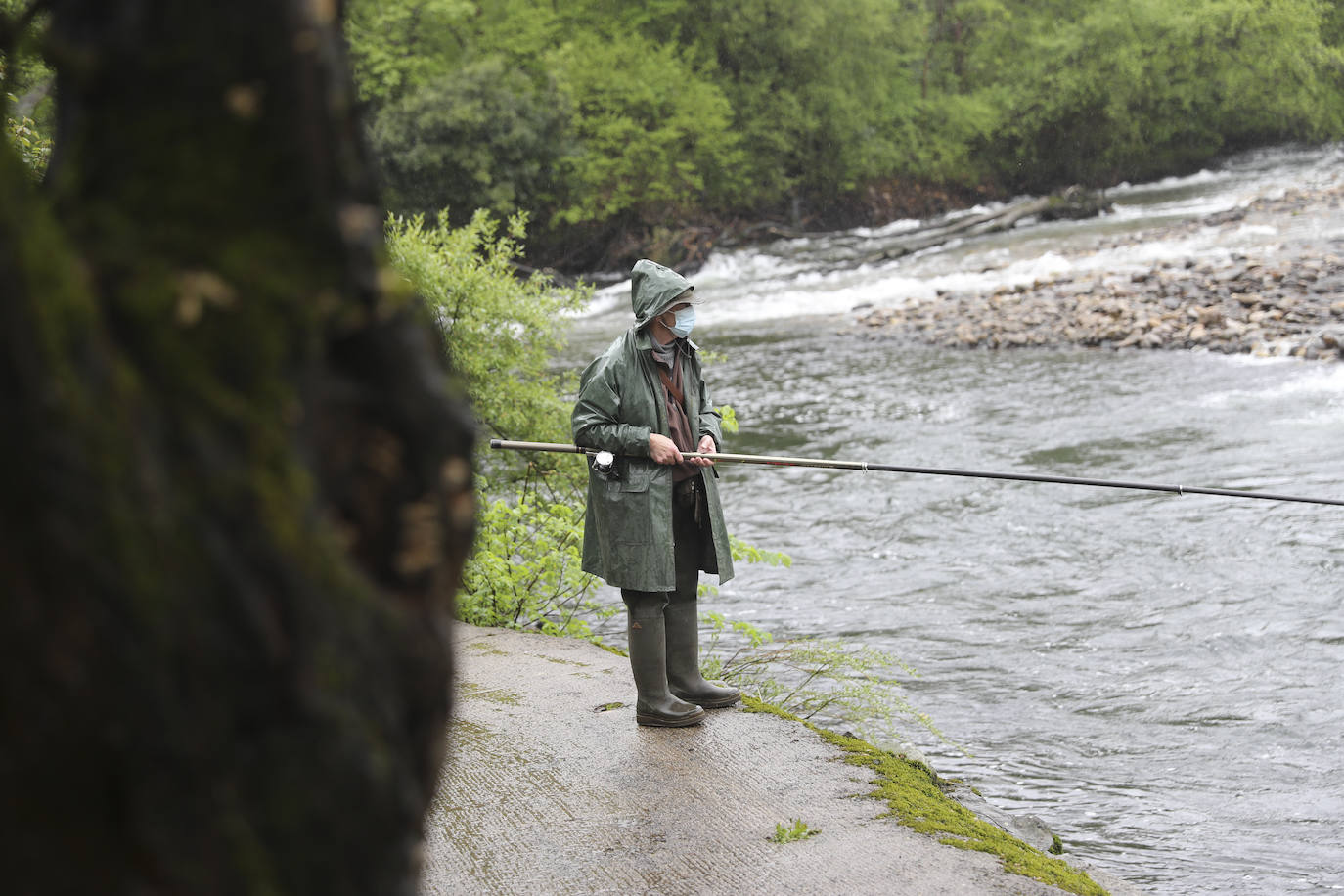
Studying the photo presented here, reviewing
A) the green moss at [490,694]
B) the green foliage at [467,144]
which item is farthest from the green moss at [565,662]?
the green foliage at [467,144]

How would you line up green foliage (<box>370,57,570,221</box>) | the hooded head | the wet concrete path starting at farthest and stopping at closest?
green foliage (<box>370,57,570,221</box>)
the hooded head
the wet concrete path

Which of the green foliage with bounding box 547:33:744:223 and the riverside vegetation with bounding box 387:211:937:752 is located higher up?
the green foliage with bounding box 547:33:744:223

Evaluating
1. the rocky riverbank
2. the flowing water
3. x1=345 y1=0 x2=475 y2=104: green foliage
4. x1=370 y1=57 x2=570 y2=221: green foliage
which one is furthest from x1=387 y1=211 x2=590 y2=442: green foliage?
x1=345 y1=0 x2=475 y2=104: green foliage

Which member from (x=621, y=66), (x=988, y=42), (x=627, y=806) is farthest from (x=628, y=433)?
(x=988, y=42)

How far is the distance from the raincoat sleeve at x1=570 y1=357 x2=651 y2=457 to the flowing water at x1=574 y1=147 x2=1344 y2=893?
2564mm

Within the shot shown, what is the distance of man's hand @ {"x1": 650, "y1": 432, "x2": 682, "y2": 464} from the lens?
4879 mm

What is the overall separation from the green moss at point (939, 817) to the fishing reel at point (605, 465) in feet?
4.44

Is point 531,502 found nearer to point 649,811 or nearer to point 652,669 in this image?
point 652,669

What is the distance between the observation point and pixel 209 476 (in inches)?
46.1

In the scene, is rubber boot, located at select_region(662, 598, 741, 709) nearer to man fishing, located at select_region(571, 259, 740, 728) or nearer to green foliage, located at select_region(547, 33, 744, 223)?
man fishing, located at select_region(571, 259, 740, 728)

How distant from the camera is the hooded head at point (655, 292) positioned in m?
4.94

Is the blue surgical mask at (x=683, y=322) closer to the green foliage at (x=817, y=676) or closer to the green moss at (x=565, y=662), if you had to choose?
the green foliage at (x=817, y=676)

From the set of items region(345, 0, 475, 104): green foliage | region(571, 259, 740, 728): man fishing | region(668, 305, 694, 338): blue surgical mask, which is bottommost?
region(571, 259, 740, 728): man fishing

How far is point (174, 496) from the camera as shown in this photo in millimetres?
1156
